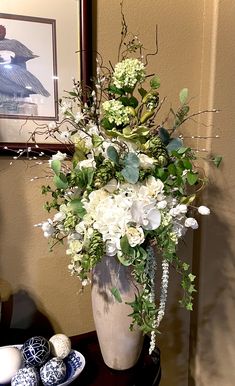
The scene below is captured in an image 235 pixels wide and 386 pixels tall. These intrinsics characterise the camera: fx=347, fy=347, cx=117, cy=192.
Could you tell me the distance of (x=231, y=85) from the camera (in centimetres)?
126

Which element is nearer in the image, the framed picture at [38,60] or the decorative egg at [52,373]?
the decorative egg at [52,373]

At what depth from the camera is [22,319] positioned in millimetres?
1162

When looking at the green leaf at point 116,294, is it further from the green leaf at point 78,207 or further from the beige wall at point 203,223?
the beige wall at point 203,223

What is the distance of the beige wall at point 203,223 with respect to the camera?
3.75ft

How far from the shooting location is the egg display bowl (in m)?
0.84

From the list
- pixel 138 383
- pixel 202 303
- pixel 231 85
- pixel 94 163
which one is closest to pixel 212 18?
pixel 231 85

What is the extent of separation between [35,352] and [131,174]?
0.49m

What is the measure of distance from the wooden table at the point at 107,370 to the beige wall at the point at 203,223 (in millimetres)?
200

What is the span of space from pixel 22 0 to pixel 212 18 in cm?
65

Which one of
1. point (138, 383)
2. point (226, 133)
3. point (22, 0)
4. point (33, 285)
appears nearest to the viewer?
point (138, 383)

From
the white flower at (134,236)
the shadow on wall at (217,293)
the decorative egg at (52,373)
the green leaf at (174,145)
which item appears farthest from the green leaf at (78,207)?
the shadow on wall at (217,293)

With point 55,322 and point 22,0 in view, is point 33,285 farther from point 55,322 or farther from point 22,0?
point 22,0

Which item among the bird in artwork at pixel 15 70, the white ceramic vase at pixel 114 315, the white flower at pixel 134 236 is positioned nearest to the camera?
the white flower at pixel 134 236

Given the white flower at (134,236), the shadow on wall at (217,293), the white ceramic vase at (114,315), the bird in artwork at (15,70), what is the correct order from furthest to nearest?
the shadow on wall at (217,293) < the bird in artwork at (15,70) < the white ceramic vase at (114,315) < the white flower at (134,236)
